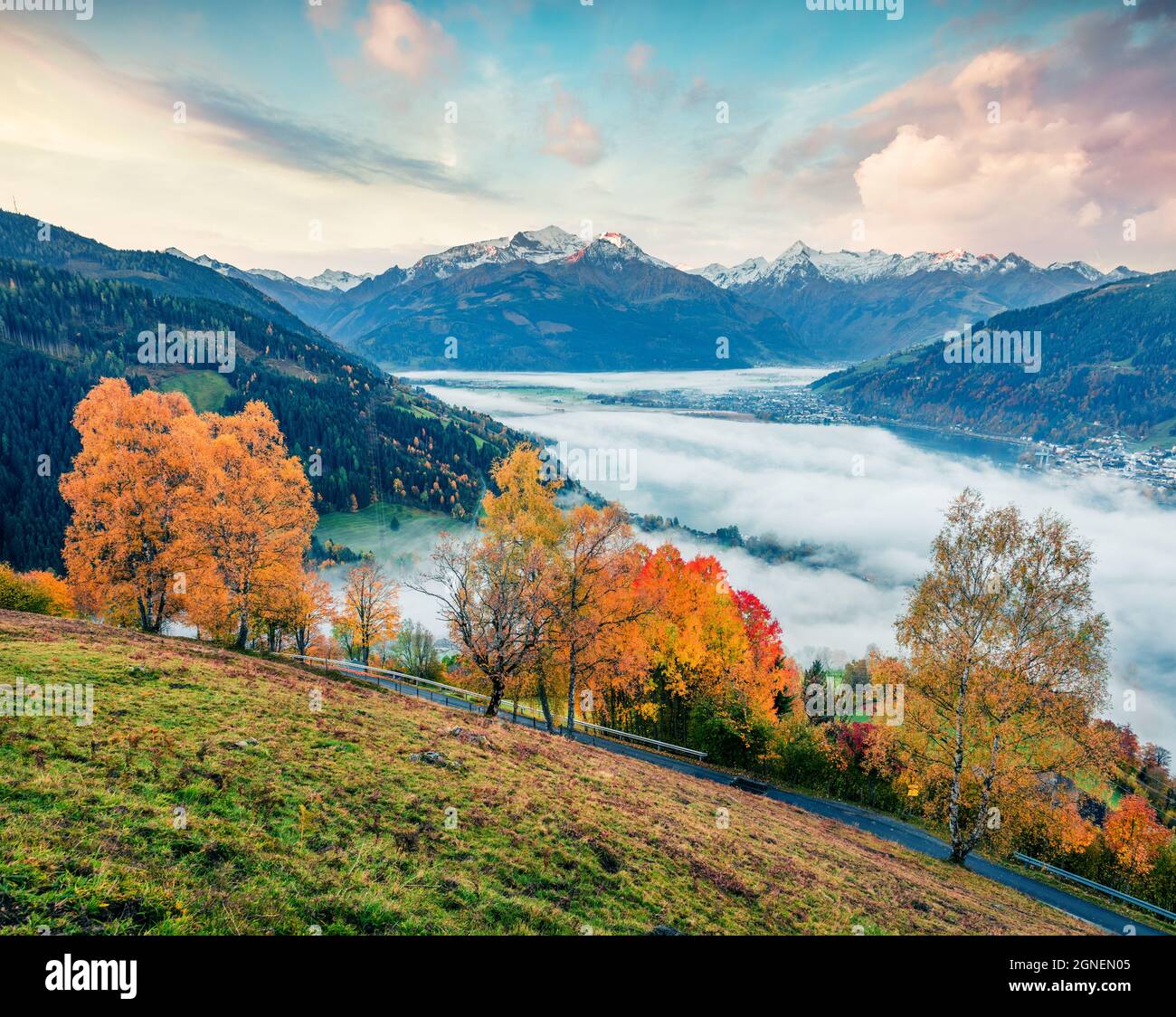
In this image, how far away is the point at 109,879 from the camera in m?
9.30

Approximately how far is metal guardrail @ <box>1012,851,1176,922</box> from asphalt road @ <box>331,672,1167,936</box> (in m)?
1.28

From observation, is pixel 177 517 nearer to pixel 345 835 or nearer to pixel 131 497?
pixel 131 497

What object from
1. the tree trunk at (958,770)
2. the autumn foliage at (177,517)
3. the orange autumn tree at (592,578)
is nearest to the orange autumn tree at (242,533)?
the autumn foliage at (177,517)

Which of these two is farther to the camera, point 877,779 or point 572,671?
point 877,779

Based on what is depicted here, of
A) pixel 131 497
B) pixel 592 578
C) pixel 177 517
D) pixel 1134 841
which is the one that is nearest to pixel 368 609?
pixel 177 517

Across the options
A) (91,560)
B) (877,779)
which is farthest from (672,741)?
(91,560)

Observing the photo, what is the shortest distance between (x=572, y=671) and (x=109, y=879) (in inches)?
1193

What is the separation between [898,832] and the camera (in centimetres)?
3950

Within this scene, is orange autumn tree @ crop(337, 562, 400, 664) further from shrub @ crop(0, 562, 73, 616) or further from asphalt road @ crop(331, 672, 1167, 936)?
shrub @ crop(0, 562, 73, 616)

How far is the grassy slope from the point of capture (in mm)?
9883

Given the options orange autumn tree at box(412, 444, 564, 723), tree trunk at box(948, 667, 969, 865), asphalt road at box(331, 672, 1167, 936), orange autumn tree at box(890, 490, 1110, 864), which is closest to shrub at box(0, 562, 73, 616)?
asphalt road at box(331, 672, 1167, 936)

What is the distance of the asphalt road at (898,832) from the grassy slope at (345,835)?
9589mm
